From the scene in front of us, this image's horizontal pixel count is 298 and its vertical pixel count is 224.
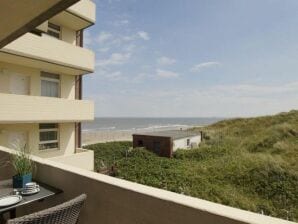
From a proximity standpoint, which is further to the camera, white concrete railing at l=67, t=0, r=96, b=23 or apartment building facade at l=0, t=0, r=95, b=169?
white concrete railing at l=67, t=0, r=96, b=23

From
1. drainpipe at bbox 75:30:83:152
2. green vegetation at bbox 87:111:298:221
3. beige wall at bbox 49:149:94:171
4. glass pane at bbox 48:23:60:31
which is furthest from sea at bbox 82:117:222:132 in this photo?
glass pane at bbox 48:23:60:31

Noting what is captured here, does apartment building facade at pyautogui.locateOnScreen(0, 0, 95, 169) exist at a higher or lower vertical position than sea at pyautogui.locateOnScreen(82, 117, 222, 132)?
higher

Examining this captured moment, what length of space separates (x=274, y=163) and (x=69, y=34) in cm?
1764

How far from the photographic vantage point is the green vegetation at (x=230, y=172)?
51.6ft

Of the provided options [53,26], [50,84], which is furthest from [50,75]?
[53,26]

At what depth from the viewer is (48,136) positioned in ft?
39.7

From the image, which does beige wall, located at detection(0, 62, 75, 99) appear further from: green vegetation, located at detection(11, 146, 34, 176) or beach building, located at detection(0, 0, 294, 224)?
green vegetation, located at detection(11, 146, 34, 176)

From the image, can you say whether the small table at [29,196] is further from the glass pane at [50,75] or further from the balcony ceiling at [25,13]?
the glass pane at [50,75]

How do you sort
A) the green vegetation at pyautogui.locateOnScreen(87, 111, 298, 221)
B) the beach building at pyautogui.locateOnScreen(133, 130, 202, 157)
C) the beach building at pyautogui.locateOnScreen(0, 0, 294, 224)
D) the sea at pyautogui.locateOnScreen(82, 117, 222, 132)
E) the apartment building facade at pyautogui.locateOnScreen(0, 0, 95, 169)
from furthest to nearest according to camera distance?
the sea at pyautogui.locateOnScreen(82, 117, 222, 132)
the beach building at pyautogui.locateOnScreen(133, 130, 202, 157)
the green vegetation at pyautogui.locateOnScreen(87, 111, 298, 221)
the apartment building facade at pyautogui.locateOnScreen(0, 0, 95, 169)
the beach building at pyautogui.locateOnScreen(0, 0, 294, 224)

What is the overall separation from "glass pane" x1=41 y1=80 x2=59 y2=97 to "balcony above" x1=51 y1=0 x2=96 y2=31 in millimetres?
2799

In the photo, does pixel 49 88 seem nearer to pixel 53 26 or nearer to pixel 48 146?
pixel 48 146

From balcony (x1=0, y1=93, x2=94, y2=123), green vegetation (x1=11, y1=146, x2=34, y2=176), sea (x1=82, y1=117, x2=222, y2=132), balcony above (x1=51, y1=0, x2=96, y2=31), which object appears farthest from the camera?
sea (x1=82, y1=117, x2=222, y2=132)

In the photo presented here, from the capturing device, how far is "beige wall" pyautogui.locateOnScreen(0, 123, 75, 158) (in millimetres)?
10031

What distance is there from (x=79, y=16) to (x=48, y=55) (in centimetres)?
273
